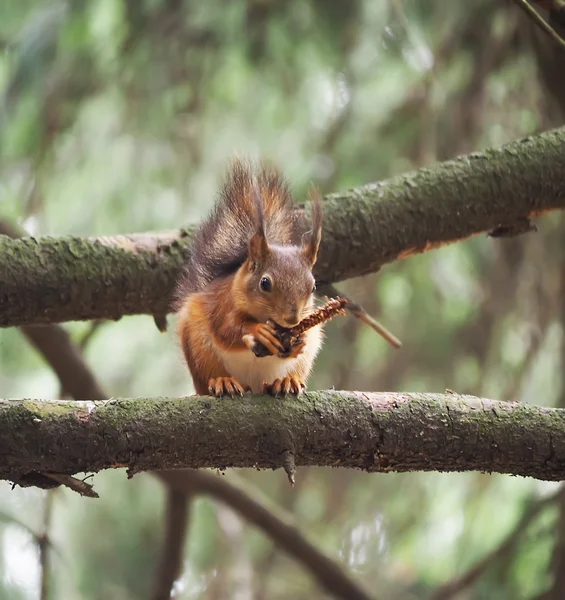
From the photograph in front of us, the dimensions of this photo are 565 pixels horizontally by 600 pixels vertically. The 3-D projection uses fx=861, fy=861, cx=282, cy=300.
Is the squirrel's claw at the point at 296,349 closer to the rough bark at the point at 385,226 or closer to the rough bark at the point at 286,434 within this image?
the rough bark at the point at 286,434

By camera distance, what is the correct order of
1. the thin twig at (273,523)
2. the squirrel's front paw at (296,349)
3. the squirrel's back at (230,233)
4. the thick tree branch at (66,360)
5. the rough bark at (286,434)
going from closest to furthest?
the rough bark at (286,434)
the squirrel's front paw at (296,349)
the squirrel's back at (230,233)
the thick tree branch at (66,360)
the thin twig at (273,523)

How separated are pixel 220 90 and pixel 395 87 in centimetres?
73

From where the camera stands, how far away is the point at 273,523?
262cm

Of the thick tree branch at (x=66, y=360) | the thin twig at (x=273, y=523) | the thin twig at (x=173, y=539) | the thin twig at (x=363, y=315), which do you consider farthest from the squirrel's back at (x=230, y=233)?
the thin twig at (x=173, y=539)

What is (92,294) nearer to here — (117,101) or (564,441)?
(564,441)

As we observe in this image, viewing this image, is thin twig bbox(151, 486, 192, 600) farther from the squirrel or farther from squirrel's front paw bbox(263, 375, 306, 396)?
squirrel's front paw bbox(263, 375, 306, 396)

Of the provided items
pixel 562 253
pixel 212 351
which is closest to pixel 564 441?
pixel 212 351

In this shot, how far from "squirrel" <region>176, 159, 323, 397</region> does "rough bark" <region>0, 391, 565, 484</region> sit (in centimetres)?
11

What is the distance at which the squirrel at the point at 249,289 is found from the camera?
1564mm

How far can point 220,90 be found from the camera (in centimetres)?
337

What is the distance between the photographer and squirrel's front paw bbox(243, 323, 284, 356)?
1495 millimetres

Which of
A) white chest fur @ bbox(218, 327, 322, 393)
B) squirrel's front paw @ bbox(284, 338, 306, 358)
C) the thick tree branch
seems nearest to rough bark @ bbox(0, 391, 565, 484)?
squirrel's front paw @ bbox(284, 338, 306, 358)

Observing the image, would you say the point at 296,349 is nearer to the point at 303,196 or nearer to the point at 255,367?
the point at 255,367

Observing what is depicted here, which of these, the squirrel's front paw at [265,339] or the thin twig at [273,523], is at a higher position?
the thin twig at [273,523]
